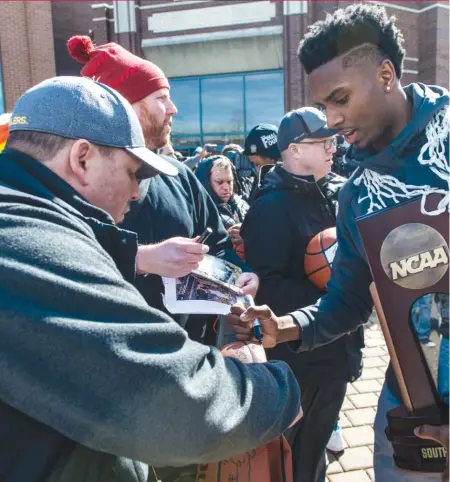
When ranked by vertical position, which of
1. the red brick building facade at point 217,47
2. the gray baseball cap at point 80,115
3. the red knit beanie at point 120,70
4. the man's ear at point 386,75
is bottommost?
the gray baseball cap at point 80,115

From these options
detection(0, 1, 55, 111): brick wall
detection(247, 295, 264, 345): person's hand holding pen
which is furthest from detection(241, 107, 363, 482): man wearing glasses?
detection(0, 1, 55, 111): brick wall

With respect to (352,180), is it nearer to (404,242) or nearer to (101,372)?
(404,242)

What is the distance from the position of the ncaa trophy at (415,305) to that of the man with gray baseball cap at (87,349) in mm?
486

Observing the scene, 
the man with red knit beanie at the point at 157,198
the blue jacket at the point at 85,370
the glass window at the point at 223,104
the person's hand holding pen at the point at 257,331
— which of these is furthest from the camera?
the glass window at the point at 223,104

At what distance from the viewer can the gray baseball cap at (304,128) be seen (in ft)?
8.45

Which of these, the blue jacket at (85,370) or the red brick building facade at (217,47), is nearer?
the blue jacket at (85,370)

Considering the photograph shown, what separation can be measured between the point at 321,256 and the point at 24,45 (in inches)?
621

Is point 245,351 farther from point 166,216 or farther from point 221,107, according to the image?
point 221,107

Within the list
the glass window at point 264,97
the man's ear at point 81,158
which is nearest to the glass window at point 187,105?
the glass window at point 264,97

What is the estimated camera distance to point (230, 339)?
1.76m

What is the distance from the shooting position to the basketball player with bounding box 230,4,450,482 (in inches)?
59.7

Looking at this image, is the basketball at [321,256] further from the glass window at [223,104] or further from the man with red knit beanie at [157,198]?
the glass window at [223,104]

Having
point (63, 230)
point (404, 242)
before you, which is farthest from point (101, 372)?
point (404, 242)

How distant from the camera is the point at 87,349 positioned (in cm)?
82
